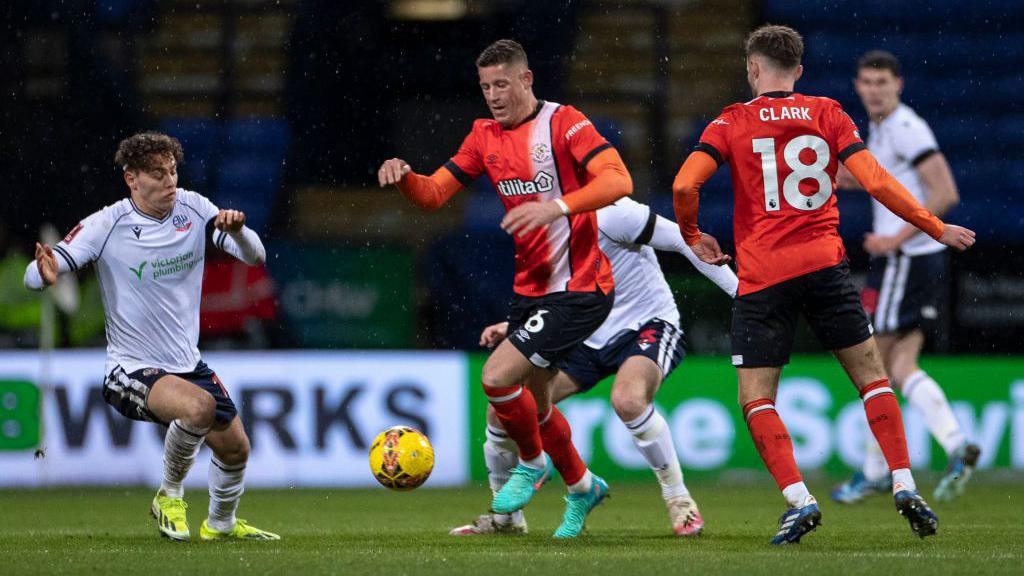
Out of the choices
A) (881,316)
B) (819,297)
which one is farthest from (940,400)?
(819,297)

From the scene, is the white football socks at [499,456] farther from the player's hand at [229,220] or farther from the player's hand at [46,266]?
the player's hand at [46,266]

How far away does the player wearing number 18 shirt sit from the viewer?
5.89 meters

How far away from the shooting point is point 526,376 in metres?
6.37

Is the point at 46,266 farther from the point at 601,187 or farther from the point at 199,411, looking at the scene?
the point at 601,187

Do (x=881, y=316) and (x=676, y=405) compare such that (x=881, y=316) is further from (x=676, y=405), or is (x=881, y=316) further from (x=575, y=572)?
(x=575, y=572)

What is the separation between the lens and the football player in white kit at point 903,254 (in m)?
8.92

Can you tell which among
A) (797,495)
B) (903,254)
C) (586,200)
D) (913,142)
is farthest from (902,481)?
(913,142)

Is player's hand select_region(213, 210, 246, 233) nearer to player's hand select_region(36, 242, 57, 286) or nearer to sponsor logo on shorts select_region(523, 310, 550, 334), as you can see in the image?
player's hand select_region(36, 242, 57, 286)

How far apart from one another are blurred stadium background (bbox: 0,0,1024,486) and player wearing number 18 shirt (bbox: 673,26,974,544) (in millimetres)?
4707

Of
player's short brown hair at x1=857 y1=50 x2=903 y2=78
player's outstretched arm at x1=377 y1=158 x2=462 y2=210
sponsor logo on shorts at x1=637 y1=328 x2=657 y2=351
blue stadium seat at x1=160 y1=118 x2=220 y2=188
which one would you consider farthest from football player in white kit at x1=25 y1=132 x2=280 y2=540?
blue stadium seat at x1=160 y1=118 x2=220 y2=188

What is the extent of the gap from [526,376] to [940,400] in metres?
3.41

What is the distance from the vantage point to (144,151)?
6516 mm

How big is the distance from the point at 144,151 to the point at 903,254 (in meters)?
4.64

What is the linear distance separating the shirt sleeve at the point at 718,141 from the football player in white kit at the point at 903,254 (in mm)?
3061
